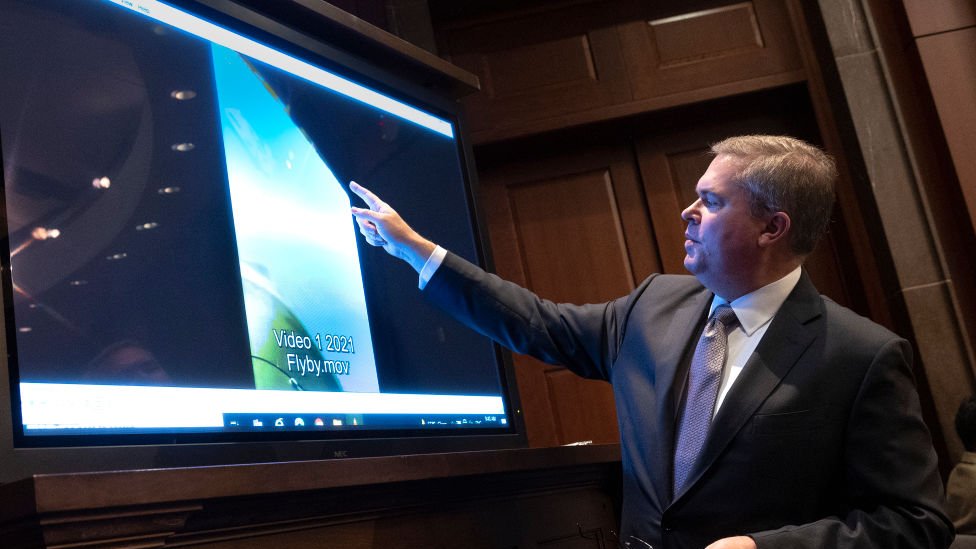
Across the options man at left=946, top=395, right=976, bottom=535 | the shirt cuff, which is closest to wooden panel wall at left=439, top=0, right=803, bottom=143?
man at left=946, top=395, right=976, bottom=535

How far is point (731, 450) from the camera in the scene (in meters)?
2.01

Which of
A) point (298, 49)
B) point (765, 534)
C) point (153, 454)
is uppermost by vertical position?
point (298, 49)

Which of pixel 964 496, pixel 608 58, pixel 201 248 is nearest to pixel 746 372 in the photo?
pixel 201 248

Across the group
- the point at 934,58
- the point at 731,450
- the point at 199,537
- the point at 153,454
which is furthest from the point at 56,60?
the point at 934,58

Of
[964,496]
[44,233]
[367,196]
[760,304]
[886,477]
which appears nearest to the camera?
[44,233]

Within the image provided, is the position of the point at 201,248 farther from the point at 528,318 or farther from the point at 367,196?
the point at 528,318

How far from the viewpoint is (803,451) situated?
1988 mm

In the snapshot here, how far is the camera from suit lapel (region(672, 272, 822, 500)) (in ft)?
6.59

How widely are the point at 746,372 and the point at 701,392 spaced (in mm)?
103

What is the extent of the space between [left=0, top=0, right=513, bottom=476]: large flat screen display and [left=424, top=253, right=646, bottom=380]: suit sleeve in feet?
0.55

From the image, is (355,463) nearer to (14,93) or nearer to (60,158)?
(60,158)

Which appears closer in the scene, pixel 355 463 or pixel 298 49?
pixel 355 463

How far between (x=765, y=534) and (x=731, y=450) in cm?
20

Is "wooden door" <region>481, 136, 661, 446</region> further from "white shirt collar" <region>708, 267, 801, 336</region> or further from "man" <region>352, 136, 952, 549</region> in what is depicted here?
"white shirt collar" <region>708, 267, 801, 336</region>
